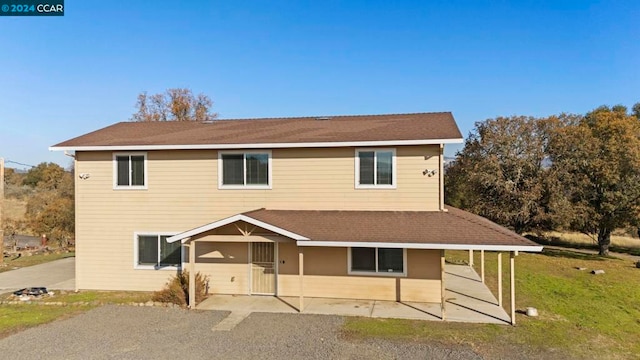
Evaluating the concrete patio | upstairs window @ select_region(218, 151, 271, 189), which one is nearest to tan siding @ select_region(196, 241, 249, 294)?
the concrete patio

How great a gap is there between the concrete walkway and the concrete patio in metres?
6.32

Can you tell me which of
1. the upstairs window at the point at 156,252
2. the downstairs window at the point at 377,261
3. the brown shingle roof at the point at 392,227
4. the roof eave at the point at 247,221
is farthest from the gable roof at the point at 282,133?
the downstairs window at the point at 377,261

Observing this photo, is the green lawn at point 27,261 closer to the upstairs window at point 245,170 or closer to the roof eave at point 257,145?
the roof eave at point 257,145

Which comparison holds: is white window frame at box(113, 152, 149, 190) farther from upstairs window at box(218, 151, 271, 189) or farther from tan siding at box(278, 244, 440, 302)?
tan siding at box(278, 244, 440, 302)

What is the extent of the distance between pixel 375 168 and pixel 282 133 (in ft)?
11.6

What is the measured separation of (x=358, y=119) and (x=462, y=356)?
9545mm

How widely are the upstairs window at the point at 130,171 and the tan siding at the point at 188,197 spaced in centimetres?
18

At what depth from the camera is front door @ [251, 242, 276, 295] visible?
12812 millimetres

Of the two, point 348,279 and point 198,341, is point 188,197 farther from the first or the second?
point 348,279

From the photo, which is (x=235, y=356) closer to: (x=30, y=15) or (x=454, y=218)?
(x=454, y=218)

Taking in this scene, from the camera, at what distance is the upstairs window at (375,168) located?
1222 centimetres

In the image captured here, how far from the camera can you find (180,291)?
464 inches

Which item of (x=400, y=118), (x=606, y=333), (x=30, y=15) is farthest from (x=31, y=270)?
(x=606, y=333)

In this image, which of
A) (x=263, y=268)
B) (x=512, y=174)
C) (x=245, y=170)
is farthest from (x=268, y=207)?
(x=512, y=174)
